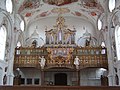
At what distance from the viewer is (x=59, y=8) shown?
937 inches

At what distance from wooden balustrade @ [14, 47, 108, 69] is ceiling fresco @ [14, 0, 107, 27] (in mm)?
4232

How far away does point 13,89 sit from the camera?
1084 centimetres

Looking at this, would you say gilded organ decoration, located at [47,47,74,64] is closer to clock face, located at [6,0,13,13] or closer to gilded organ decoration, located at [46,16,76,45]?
gilded organ decoration, located at [46,16,76,45]

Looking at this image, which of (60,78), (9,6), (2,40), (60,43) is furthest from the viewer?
(60,78)

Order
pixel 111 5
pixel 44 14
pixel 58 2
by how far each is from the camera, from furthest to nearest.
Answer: pixel 44 14, pixel 58 2, pixel 111 5

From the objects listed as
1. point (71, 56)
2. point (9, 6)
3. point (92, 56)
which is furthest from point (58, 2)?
point (92, 56)

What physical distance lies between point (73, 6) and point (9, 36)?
8573mm

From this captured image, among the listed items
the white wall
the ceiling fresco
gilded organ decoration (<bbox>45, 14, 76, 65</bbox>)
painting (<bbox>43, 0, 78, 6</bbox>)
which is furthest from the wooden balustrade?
the white wall

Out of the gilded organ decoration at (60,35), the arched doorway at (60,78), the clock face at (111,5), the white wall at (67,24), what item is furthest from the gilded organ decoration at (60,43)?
the clock face at (111,5)

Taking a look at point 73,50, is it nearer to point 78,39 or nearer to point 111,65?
point 111,65

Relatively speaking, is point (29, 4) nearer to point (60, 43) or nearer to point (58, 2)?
point (58, 2)

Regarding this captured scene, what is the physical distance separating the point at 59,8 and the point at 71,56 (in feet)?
24.0

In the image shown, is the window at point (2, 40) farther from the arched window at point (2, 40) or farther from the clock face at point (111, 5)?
the clock face at point (111, 5)

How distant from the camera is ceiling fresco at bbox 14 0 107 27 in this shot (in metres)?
20.6
